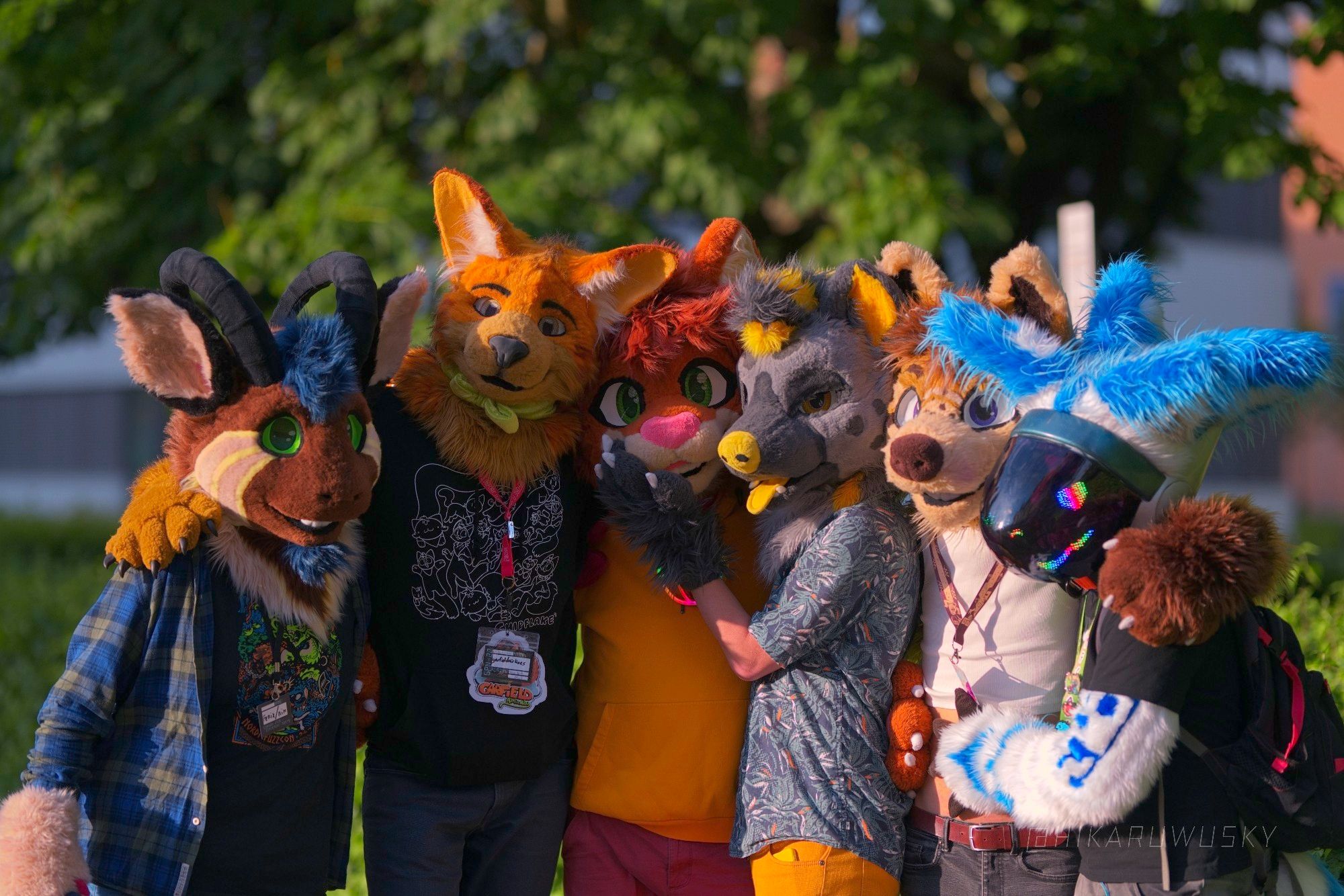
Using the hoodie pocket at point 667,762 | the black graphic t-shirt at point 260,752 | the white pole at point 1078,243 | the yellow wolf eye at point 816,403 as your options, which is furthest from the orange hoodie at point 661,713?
the white pole at point 1078,243

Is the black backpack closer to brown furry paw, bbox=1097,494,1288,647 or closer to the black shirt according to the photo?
the black shirt

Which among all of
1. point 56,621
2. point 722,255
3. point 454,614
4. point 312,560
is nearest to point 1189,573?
→ point 722,255

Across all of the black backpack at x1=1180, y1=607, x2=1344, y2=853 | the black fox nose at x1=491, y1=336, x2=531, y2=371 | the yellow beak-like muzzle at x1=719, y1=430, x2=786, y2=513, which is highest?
the black fox nose at x1=491, y1=336, x2=531, y2=371

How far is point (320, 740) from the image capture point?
8.64 feet

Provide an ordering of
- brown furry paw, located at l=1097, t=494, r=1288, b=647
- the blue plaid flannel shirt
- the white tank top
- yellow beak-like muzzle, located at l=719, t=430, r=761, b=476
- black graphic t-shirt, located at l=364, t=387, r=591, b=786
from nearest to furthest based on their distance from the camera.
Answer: brown furry paw, located at l=1097, t=494, r=1288, b=647
the blue plaid flannel shirt
the white tank top
yellow beak-like muzzle, located at l=719, t=430, r=761, b=476
black graphic t-shirt, located at l=364, t=387, r=591, b=786

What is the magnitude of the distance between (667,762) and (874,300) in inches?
47.5

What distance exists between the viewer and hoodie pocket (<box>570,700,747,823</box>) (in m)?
2.90

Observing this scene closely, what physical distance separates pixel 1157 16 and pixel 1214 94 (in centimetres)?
55

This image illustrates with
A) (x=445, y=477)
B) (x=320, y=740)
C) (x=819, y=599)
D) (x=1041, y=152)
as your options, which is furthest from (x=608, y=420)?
(x=1041, y=152)

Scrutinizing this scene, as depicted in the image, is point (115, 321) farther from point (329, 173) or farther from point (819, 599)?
point (329, 173)

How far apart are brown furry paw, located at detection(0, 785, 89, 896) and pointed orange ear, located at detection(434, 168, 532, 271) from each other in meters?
1.47

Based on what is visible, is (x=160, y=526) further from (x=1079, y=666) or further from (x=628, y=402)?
(x=1079, y=666)

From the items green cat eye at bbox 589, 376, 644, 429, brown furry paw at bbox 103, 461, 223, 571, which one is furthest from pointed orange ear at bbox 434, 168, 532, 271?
brown furry paw at bbox 103, 461, 223, 571

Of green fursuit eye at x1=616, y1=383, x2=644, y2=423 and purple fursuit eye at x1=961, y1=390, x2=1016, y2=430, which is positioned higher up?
purple fursuit eye at x1=961, y1=390, x2=1016, y2=430
